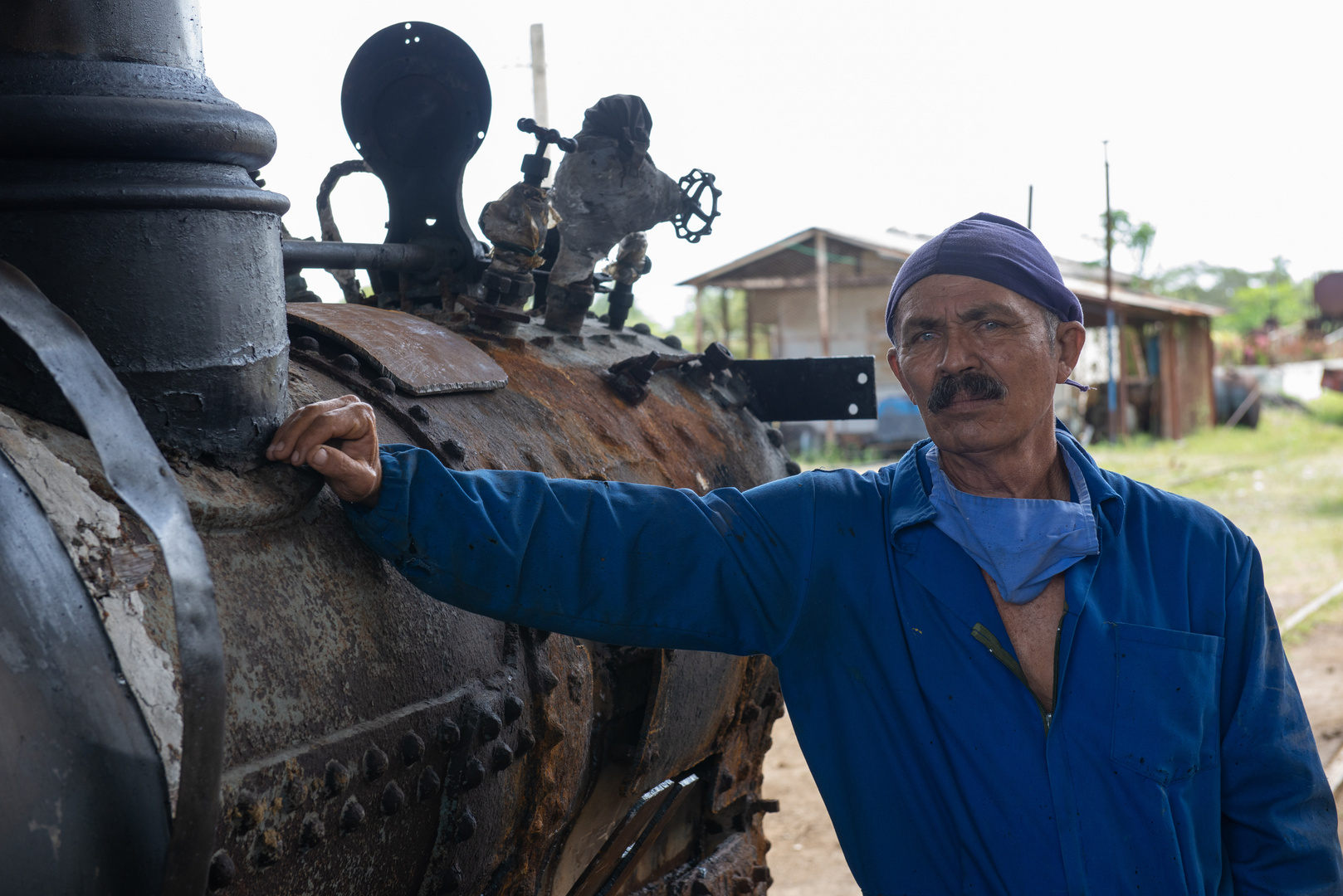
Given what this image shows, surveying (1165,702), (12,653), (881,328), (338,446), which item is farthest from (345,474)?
(881,328)

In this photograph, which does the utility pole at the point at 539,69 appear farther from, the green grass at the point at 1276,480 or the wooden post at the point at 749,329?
the green grass at the point at 1276,480

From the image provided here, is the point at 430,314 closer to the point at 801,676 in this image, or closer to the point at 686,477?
the point at 686,477

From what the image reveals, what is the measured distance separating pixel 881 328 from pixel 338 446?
54.3ft

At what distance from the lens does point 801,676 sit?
1797mm

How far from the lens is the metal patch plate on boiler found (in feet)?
6.22

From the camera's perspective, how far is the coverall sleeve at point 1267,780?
167 centimetres

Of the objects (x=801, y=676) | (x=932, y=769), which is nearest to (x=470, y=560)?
(x=801, y=676)

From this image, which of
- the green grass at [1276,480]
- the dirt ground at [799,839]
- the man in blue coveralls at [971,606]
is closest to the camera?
the man in blue coveralls at [971,606]

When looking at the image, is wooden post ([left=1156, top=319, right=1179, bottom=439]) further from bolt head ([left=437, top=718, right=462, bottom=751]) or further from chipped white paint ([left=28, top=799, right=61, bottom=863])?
chipped white paint ([left=28, top=799, right=61, bottom=863])

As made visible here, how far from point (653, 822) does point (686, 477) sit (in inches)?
30.4

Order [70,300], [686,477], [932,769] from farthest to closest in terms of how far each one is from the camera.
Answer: [686,477] → [932,769] → [70,300]

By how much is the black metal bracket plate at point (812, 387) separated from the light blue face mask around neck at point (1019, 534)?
3.80 ft

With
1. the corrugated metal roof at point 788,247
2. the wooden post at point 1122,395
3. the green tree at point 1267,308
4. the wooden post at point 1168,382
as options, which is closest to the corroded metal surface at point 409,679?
the corrugated metal roof at point 788,247

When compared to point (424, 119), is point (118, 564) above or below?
below
